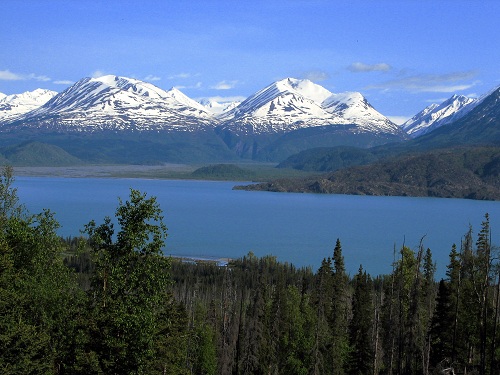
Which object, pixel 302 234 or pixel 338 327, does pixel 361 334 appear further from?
pixel 302 234

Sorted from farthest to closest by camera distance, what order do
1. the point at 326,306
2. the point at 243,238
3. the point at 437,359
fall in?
the point at 243,238, the point at 326,306, the point at 437,359

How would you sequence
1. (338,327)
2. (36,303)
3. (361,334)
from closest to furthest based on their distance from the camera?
(36,303) < (361,334) < (338,327)

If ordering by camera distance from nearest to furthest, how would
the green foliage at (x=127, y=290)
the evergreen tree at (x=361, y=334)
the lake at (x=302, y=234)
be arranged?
the green foliage at (x=127, y=290) → the evergreen tree at (x=361, y=334) → the lake at (x=302, y=234)

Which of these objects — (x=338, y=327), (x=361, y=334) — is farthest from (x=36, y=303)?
(x=338, y=327)

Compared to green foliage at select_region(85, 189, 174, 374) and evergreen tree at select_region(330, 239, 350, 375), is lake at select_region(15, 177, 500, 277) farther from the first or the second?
green foliage at select_region(85, 189, 174, 374)


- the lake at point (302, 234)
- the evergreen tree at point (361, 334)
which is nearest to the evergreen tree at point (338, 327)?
the evergreen tree at point (361, 334)

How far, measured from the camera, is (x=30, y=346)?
19562 millimetres

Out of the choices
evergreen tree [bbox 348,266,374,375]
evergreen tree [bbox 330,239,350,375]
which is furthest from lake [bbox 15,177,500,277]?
evergreen tree [bbox 348,266,374,375]

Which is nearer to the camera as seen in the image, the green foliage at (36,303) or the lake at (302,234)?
the green foliage at (36,303)

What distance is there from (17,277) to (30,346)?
2.41 meters

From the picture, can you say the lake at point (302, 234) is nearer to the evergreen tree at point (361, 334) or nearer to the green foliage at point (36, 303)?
the evergreen tree at point (361, 334)

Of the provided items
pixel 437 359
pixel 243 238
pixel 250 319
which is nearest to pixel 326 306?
pixel 250 319

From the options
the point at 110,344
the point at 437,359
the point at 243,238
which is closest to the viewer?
the point at 110,344

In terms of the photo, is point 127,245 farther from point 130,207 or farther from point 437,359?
point 437,359
